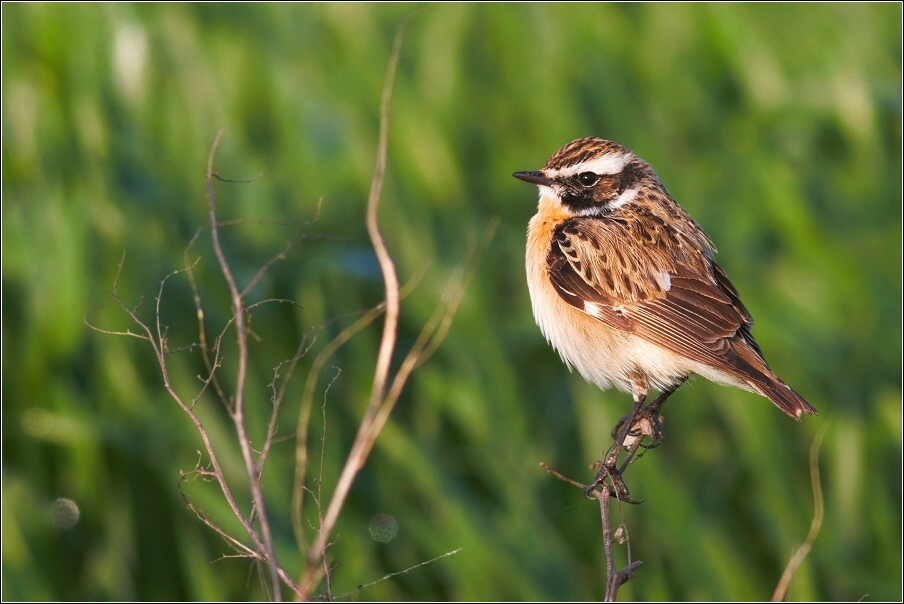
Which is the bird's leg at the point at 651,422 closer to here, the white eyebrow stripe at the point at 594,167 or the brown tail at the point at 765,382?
the brown tail at the point at 765,382

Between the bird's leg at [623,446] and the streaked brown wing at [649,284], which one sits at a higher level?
the streaked brown wing at [649,284]

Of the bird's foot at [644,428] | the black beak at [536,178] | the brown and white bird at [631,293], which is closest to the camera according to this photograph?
the bird's foot at [644,428]

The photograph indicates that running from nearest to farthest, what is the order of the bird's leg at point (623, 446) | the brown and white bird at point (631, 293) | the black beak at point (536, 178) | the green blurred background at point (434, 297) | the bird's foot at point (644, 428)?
the bird's leg at point (623, 446) < the bird's foot at point (644, 428) < the brown and white bird at point (631, 293) < the black beak at point (536, 178) < the green blurred background at point (434, 297)

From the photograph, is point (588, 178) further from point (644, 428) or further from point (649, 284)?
point (644, 428)

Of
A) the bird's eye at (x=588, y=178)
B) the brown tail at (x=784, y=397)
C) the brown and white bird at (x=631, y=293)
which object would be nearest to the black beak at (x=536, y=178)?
the brown and white bird at (x=631, y=293)

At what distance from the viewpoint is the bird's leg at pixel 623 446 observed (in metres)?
3.36

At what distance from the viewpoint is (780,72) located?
7.37 m

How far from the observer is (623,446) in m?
3.82

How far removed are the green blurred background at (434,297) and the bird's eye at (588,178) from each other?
127 cm

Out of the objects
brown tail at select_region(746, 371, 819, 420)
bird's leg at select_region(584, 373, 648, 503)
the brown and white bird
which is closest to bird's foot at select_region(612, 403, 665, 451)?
bird's leg at select_region(584, 373, 648, 503)

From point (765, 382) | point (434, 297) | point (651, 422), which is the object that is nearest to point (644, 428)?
point (651, 422)

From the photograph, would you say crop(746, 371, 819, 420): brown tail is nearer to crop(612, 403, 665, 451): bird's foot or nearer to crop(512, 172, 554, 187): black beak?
crop(612, 403, 665, 451): bird's foot

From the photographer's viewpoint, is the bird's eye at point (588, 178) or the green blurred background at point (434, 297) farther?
the green blurred background at point (434, 297)

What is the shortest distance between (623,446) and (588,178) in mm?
1301
